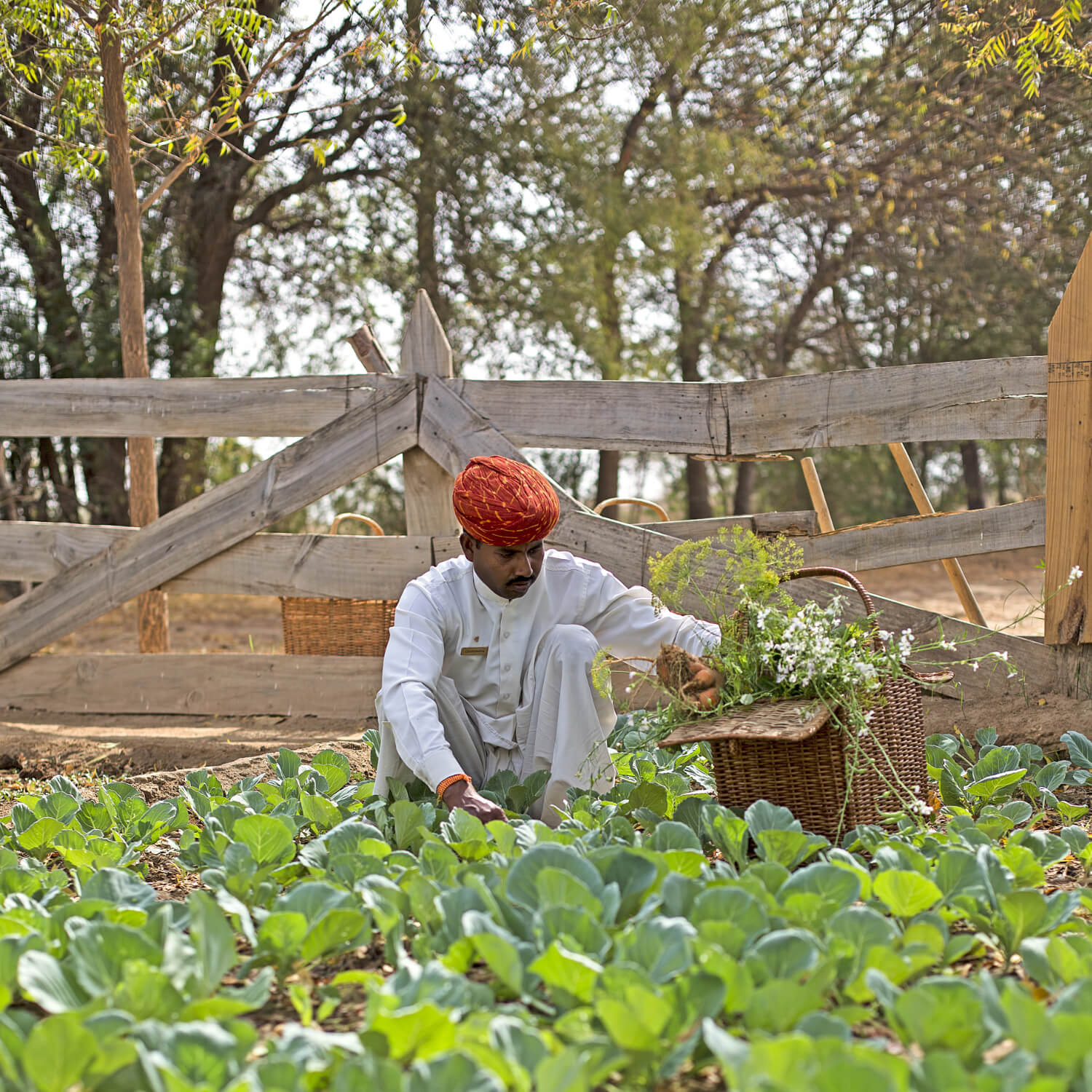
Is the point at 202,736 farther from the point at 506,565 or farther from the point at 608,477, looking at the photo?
the point at 608,477

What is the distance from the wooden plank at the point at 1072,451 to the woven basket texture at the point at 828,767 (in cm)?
137

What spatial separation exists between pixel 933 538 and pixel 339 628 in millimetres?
2644

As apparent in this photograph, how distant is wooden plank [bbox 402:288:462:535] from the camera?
4.63 metres

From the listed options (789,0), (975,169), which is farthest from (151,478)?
(975,169)

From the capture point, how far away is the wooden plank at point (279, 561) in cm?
466

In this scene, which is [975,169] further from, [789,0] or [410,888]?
[410,888]

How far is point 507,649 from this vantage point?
301 centimetres

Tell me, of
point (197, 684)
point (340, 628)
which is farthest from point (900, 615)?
point (197, 684)

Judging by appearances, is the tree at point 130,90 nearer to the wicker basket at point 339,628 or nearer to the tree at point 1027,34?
the wicker basket at point 339,628

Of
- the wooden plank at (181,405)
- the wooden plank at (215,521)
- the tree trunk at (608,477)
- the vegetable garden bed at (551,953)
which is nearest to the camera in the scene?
the vegetable garden bed at (551,953)

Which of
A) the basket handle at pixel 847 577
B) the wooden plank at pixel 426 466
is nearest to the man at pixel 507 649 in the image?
the basket handle at pixel 847 577

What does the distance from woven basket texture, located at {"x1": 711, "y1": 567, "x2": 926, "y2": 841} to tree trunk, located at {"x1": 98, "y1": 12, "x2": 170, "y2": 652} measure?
375cm

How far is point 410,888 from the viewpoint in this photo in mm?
2051

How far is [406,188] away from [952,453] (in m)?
8.20
